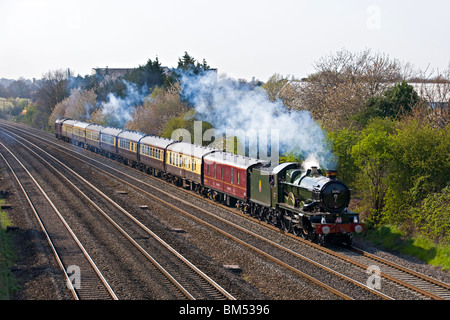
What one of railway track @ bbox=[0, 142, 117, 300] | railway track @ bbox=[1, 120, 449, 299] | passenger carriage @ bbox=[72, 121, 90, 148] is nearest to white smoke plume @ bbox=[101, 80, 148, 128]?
passenger carriage @ bbox=[72, 121, 90, 148]

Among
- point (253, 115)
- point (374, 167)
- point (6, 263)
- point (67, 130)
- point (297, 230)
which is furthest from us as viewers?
point (67, 130)

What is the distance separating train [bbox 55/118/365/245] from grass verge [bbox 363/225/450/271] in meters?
1.87

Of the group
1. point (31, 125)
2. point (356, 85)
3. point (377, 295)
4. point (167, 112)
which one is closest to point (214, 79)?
point (167, 112)

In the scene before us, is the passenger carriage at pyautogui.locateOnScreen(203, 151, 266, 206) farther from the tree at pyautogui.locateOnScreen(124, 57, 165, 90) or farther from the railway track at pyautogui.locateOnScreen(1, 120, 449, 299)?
the tree at pyautogui.locateOnScreen(124, 57, 165, 90)

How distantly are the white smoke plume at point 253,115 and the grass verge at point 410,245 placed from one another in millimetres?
3675

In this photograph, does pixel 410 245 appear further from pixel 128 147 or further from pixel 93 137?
pixel 93 137

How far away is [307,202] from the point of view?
66.4 feet

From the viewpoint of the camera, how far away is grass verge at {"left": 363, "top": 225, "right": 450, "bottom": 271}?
1802 cm

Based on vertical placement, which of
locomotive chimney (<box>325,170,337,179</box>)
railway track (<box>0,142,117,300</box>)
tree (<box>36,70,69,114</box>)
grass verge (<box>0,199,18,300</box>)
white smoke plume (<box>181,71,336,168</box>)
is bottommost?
railway track (<box>0,142,117,300</box>)

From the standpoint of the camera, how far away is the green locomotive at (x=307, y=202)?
19.3m

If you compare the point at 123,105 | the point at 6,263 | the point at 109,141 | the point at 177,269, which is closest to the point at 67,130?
the point at 123,105

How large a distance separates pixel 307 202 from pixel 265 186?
3.48 meters

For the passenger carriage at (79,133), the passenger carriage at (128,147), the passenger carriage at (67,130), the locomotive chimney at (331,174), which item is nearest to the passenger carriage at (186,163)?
the passenger carriage at (128,147)

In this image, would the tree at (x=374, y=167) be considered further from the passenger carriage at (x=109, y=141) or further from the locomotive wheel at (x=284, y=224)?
the passenger carriage at (x=109, y=141)
